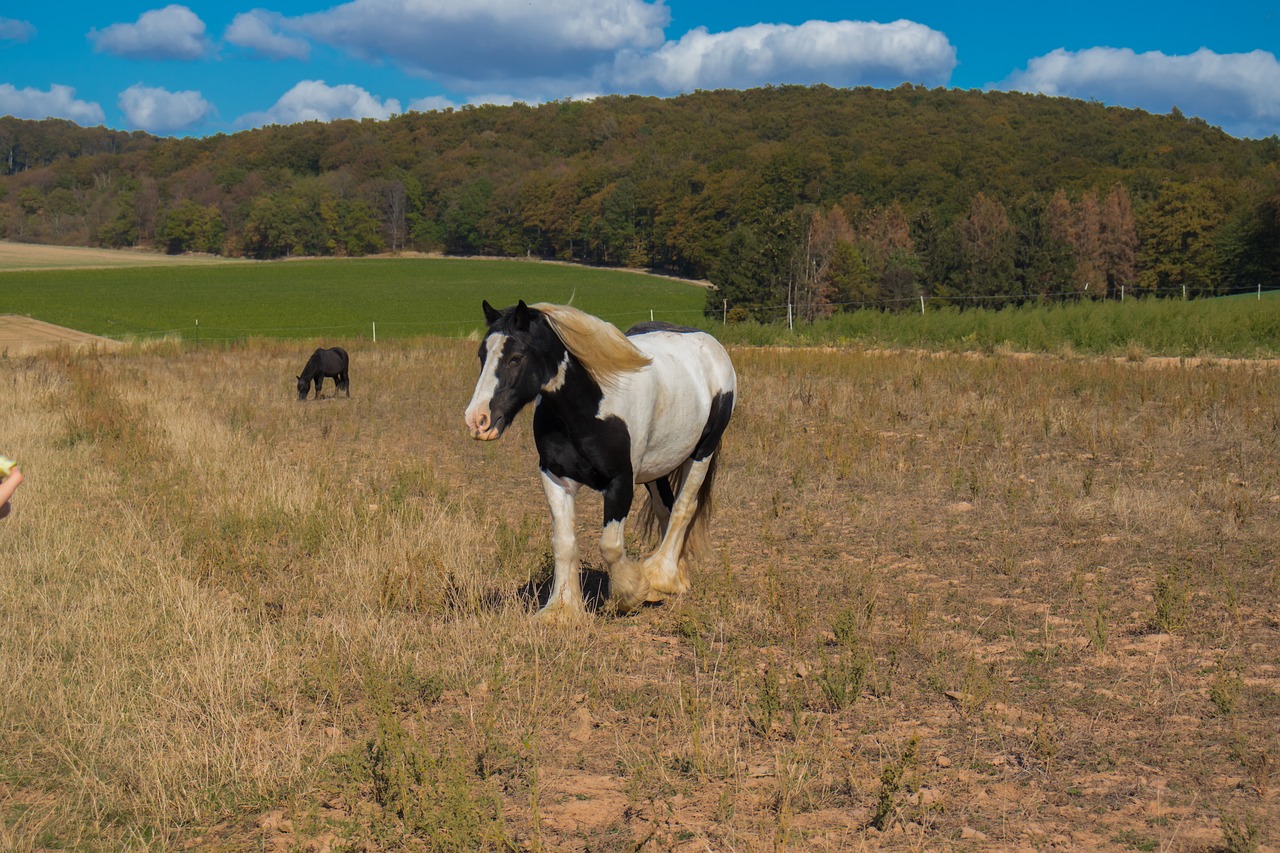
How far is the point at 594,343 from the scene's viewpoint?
586 centimetres

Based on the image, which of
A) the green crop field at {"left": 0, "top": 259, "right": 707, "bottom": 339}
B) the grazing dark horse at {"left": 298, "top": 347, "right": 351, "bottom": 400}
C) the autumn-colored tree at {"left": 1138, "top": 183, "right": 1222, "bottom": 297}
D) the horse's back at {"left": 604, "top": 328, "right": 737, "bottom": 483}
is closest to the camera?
the horse's back at {"left": 604, "top": 328, "right": 737, "bottom": 483}

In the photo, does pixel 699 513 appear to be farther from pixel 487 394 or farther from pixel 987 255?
pixel 987 255

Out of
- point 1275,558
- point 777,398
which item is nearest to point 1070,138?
point 777,398

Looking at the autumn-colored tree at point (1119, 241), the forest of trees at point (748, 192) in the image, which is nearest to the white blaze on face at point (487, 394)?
the forest of trees at point (748, 192)

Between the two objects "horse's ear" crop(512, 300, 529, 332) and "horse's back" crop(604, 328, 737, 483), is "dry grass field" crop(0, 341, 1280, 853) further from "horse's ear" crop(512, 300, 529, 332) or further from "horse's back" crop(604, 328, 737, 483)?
"horse's ear" crop(512, 300, 529, 332)

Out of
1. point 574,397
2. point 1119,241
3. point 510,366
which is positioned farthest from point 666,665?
point 1119,241

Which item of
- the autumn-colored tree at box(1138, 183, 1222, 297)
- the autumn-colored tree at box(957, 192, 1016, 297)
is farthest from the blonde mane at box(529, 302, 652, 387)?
the autumn-colored tree at box(1138, 183, 1222, 297)

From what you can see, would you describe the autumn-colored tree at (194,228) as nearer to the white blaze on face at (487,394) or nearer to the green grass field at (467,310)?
the green grass field at (467,310)

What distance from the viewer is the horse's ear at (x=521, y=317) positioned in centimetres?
552

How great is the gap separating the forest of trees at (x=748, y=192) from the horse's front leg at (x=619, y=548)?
39911mm

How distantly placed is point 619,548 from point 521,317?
154 centimetres

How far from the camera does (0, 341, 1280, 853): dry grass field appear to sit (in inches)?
148

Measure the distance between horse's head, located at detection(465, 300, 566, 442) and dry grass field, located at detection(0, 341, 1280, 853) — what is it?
1.23 m

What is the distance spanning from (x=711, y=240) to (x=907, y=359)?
7276cm
